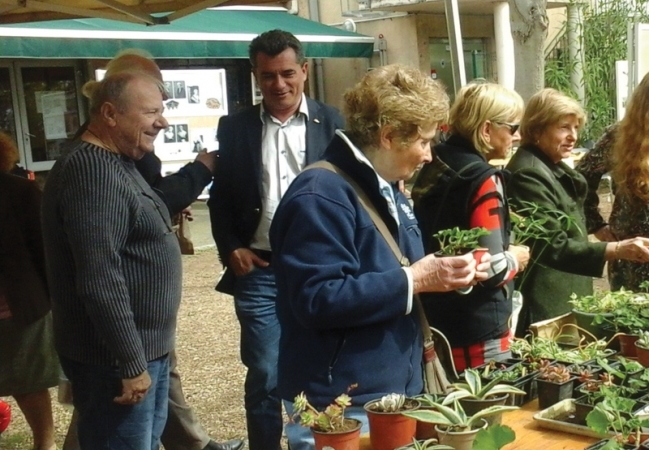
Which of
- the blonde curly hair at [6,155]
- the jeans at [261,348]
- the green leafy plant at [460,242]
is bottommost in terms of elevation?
the jeans at [261,348]

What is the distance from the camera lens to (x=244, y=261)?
3510 millimetres

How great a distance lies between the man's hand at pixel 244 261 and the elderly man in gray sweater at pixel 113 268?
0.74 m

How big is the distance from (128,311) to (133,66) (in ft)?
4.30

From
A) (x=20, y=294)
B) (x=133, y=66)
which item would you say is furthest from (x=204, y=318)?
(x=133, y=66)

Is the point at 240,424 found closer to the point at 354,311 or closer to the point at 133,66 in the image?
the point at 133,66

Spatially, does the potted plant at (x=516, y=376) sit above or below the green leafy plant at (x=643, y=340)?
below

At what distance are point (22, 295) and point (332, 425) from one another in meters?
2.38

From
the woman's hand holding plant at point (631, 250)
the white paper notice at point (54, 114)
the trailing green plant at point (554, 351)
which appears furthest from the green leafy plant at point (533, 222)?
the white paper notice at point (54, 114)

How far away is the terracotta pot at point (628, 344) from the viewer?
265 centimetres

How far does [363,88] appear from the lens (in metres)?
2.32

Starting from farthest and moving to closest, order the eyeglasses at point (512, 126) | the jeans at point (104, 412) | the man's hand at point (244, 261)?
the man's hand at point (244, 261)
the eyeglasses at point (512, 126)
the jeans at point (104, 412)

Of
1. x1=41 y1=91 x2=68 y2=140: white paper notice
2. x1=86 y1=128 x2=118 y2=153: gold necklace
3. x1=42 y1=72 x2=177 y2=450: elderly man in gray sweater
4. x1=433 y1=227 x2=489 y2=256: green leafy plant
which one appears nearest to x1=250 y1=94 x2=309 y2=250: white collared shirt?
x1=42 y1=72 x2=177 y2=450: elderly man in gray sweater

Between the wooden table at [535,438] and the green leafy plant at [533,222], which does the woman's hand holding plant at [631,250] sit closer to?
the green leafy plant at [533,222]

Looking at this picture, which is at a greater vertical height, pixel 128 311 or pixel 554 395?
pixel 128 311
